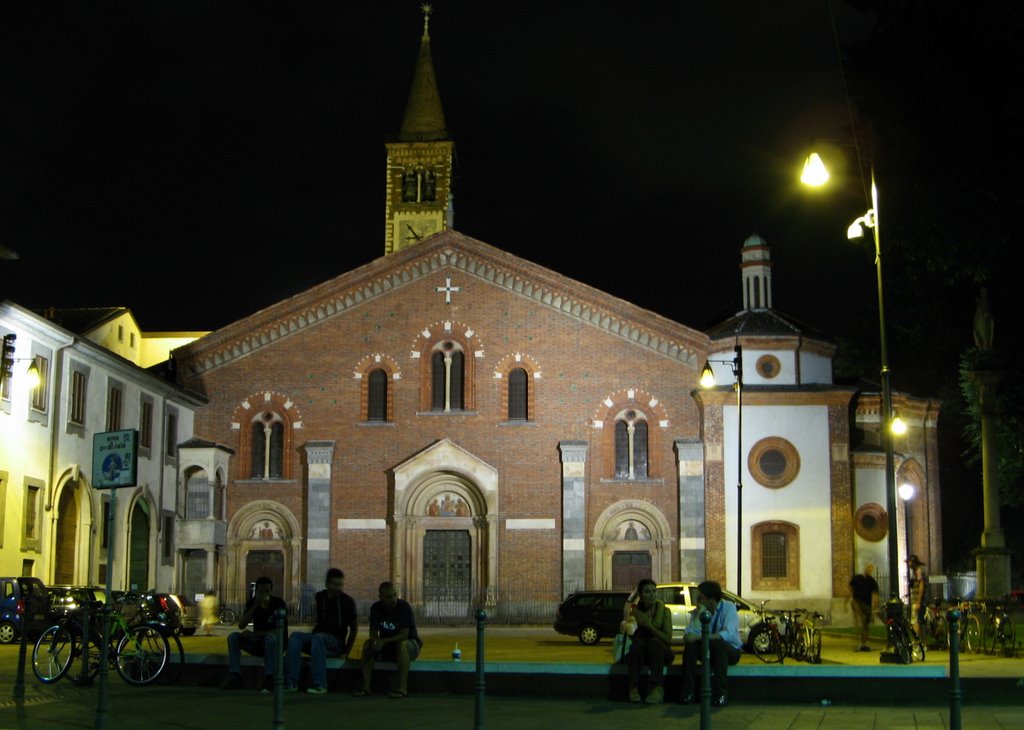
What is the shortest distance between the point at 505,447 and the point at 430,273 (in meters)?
6.21

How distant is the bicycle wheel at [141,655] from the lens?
54.0 feet

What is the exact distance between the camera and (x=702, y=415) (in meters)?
41.8

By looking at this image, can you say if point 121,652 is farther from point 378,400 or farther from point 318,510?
point 378,400

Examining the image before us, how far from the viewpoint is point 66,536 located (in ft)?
117

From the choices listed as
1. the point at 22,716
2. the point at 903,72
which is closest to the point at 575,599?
the point at 903,72

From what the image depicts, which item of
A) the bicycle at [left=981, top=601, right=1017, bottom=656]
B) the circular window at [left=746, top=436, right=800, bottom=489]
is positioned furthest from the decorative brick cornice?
the bicycle at [left=981, top=601, right=1017, bottom=656]

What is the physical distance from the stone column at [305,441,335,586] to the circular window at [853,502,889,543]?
649 inches

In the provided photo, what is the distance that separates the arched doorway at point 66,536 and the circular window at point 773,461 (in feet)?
65.3

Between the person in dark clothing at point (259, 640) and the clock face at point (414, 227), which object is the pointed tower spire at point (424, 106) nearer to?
the clock face at point (414, 227)

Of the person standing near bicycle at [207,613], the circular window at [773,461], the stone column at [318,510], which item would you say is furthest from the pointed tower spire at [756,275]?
the person standing near bicycle at [207,613]

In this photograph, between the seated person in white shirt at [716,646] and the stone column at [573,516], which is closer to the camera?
the seated person in white shirt at [716,646]

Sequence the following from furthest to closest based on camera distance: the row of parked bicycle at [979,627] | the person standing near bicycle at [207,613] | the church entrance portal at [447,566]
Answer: the church entrance portal at [447,566], the person standing near bicycle at [207,613], the row of parked bicycle at [979,627]

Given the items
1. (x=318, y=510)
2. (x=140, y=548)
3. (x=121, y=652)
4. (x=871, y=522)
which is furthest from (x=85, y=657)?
(x=871, y=522)

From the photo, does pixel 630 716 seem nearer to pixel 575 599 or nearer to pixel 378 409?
pixel 575 599
